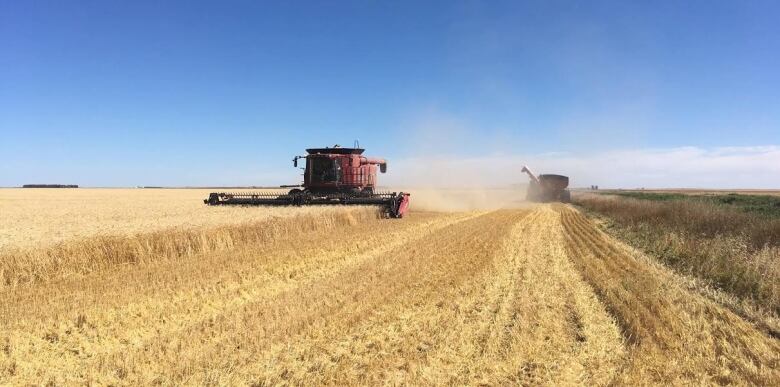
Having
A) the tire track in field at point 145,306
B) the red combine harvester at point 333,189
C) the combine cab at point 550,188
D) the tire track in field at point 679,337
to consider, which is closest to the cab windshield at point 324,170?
the red combine harvester at point 333,189

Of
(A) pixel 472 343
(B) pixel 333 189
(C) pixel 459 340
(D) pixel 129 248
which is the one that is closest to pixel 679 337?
(A) pixel 472 343

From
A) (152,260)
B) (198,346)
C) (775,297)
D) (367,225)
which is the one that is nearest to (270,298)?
(198,346)

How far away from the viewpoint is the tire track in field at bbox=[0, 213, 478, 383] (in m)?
5.65

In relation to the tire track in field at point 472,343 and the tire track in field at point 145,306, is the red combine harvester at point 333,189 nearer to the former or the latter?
the tire track in field at point 145,306

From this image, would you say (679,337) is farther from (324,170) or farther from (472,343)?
(324,170)

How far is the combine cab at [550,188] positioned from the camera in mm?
49344

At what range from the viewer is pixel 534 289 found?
30.1 ft

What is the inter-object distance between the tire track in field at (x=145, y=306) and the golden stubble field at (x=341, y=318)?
0.10 ft

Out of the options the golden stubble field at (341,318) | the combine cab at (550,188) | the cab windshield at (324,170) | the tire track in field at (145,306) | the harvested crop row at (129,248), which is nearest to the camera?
the golden stubble field at (341,318)

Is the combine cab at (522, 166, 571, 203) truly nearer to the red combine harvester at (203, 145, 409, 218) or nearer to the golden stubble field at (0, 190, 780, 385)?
the red combine harvester at (203, 145, 409, 218)

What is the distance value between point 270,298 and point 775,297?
8.62 metres

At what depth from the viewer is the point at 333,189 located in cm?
2422

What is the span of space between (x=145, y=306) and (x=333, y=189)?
16868mm

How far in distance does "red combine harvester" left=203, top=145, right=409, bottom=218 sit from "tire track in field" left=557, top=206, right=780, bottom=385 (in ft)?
44.1
